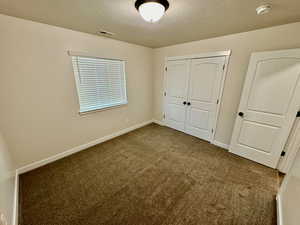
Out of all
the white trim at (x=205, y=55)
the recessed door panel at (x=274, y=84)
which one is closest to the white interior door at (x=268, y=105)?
the recessed door panel at (x=274, y=84)

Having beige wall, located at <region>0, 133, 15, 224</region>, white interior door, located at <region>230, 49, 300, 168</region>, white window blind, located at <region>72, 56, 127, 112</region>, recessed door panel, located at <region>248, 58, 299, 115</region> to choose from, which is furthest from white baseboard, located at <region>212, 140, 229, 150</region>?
beige wall, located at <region>0, 133, 15, 224</region>

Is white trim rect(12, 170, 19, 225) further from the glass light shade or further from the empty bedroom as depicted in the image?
the glass light shade

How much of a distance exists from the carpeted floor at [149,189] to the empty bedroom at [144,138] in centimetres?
2

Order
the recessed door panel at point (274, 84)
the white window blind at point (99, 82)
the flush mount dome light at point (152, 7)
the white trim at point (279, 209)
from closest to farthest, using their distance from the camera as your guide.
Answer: the flush mount dome light at point (152, 7)
the white trim at point (279, 209)
the recessed door panel at point (274, 84)
the white window blind at point (99, 82)

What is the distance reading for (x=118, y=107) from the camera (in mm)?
3295

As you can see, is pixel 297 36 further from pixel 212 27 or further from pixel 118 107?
pixel 118 107

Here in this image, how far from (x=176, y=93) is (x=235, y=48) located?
1.64 metres

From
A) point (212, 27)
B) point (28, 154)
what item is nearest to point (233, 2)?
point (212, 27)

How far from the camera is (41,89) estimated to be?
2.06 metres

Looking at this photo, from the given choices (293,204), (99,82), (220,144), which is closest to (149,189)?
(293,204)

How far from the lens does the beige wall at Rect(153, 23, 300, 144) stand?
194cm

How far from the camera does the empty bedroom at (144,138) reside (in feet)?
4.81

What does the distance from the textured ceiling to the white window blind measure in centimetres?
63

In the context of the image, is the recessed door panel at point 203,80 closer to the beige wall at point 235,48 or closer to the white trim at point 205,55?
the white trim at point 205,55
